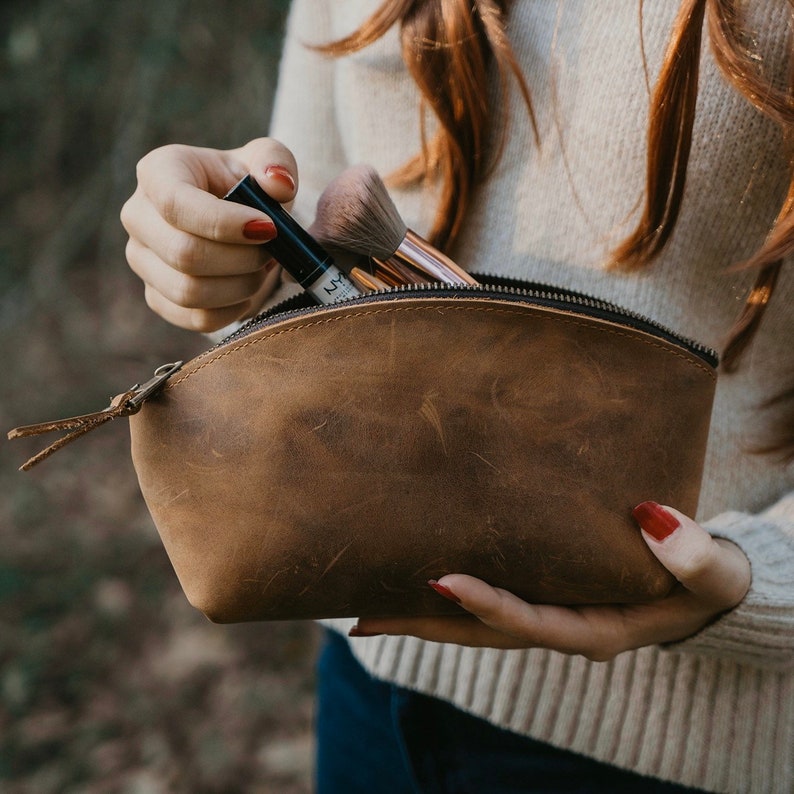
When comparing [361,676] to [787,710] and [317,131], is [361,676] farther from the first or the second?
[317,131]

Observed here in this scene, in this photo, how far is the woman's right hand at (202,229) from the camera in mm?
614

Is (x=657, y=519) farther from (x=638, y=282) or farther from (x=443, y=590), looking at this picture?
(x=638, y=282)

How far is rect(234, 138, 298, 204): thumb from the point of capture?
65cm

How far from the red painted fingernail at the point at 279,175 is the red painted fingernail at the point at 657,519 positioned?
0.42 meters

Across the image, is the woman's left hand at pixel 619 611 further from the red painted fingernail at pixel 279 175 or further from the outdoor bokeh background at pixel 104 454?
the outdoor bokeh background at pixel 104 454

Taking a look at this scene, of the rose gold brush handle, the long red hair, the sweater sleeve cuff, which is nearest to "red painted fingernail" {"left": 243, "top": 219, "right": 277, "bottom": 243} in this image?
the rose gold brush handle

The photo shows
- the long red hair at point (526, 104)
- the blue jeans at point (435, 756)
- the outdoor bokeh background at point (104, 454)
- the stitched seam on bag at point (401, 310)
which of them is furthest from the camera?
the outdoor bokeh background at point (104, 454)

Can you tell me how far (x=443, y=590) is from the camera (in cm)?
63

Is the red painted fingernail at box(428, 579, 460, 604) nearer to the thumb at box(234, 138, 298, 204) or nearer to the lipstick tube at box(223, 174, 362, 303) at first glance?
the lipstick tube at box(223, 174, 362, 303)

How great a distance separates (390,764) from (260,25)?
277 cm

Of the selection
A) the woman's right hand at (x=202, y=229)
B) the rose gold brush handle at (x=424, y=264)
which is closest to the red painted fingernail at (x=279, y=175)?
the woman's right hand at (x=202, y=229)

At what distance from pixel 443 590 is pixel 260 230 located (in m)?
0.35

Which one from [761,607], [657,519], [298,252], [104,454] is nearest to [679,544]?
[657,519]

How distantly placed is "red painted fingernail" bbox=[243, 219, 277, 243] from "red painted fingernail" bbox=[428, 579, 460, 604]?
0.33 m
